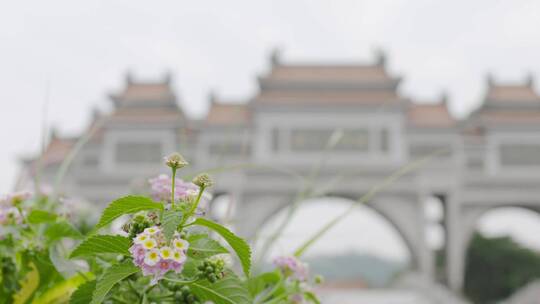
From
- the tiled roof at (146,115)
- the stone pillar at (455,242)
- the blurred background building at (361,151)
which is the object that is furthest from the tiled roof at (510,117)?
the tiled roof at (146,115)

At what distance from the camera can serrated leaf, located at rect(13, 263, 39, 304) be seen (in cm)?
81

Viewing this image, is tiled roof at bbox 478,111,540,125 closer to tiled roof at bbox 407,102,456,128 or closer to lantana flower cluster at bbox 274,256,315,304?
tiled roof at bbox 407,102,456,128

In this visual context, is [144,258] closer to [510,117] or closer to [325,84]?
[325,84]

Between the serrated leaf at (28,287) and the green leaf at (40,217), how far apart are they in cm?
7

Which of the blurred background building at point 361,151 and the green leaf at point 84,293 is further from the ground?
the green leaf at point 84,293

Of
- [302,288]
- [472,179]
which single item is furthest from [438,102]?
[302,288]

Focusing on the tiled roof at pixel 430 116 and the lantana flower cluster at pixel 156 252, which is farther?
the tiled roof at pixel 430 116

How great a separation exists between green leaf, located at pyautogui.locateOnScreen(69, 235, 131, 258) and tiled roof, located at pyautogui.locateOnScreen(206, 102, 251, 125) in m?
12.5

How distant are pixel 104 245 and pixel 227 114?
13335mm

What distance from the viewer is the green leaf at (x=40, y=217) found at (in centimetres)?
78

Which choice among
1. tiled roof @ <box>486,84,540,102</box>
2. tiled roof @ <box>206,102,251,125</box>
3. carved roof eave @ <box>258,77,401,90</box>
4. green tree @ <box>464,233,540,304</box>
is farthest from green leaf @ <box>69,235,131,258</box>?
green tree @ <box>464,233,540,304</box>

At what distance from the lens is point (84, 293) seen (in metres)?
0.64

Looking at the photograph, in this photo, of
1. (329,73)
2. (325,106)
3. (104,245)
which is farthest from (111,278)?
(329,73)

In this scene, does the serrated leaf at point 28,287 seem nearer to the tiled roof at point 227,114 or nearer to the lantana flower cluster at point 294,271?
the lantana flower cluster at point 294,271
